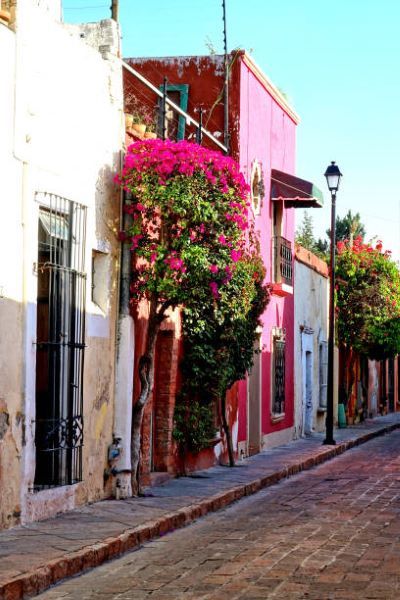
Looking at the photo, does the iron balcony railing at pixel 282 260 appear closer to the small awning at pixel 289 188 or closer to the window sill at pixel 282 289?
the window sill at pixel 282 289

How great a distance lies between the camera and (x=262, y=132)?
22.8m

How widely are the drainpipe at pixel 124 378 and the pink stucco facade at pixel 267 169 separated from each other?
23.2 ft

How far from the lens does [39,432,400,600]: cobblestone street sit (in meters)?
8.09

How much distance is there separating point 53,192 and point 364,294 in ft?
76.2

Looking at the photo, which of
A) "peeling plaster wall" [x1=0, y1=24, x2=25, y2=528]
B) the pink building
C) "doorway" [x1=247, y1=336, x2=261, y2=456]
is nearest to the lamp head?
the pink building

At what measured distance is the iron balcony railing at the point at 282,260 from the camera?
79.0ft

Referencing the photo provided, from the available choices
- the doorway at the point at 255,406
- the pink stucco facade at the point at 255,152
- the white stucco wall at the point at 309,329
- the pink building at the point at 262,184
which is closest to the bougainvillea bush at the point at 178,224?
the pink stucco facade at the point at 255,152

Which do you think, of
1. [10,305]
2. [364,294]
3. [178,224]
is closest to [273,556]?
[10,305]

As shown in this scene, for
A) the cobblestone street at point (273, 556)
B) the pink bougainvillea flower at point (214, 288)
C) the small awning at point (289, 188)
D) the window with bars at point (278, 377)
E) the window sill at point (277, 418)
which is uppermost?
the small awning at point (289, 188)

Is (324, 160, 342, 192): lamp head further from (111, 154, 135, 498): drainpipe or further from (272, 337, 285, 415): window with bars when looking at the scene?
(111, 154, 135, 498): drainpipe

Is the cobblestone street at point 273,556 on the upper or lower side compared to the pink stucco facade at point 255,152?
lower

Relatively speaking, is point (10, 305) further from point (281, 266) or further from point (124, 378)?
point (281, 266)

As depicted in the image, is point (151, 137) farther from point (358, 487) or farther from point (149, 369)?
point (358, 487)

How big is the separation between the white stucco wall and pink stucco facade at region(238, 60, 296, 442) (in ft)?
3.09
